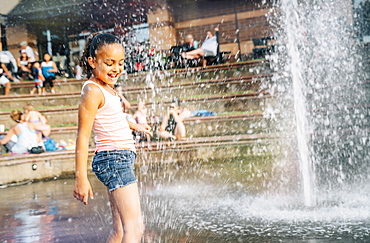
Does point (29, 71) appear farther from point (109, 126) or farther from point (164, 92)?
point (109, 126)

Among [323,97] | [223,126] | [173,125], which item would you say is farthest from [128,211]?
[323,97]

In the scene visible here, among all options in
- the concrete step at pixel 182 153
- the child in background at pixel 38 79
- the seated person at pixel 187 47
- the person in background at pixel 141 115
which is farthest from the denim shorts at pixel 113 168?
the seated person at pixel 187 47

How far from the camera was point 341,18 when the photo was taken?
1830 centimetres

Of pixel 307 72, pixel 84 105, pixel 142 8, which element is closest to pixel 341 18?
pixel 307 72

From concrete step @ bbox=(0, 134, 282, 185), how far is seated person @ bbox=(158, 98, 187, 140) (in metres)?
0.58

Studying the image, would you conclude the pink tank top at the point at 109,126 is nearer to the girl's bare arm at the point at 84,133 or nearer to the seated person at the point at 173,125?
the girl's bare arm at the point at 84,133

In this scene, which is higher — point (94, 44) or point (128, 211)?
point (94, 44)

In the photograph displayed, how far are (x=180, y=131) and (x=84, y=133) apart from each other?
23.7 feet

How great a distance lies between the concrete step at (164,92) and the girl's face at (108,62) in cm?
943

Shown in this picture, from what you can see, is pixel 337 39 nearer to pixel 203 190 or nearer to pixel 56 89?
pixel 56 89

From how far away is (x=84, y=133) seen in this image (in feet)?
7.89

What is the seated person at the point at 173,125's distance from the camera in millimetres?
9656

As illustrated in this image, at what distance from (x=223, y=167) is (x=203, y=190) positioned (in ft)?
7.44

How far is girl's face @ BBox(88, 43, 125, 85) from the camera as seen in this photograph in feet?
8.34
